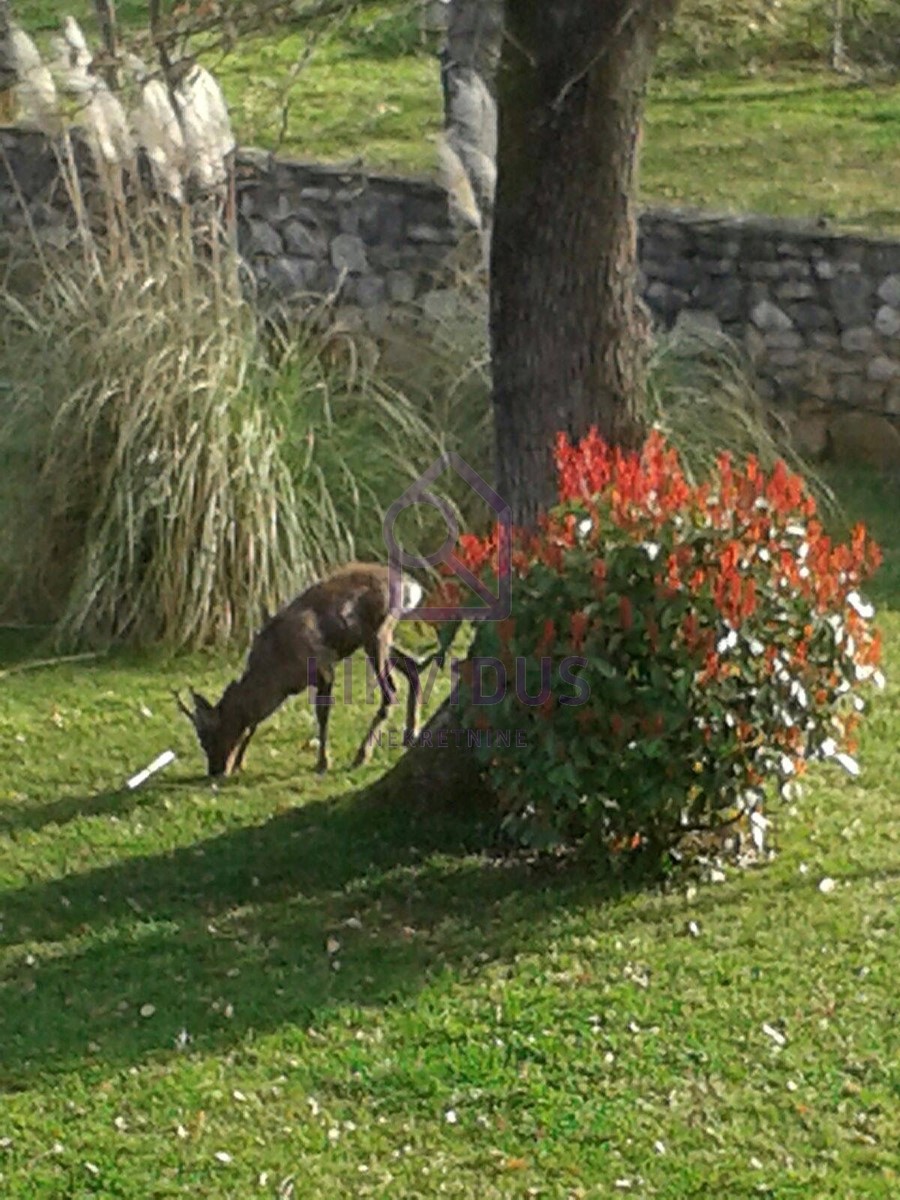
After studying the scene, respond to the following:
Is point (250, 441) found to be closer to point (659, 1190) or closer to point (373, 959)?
point (373, 959)

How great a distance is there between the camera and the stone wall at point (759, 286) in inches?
441

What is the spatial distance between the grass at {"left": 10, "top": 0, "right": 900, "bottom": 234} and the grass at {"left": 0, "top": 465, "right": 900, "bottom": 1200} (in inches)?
294

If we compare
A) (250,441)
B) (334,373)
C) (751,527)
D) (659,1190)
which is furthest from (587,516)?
(334,373)

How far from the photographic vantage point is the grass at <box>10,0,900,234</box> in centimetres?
1484

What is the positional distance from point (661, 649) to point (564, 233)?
1387 mm

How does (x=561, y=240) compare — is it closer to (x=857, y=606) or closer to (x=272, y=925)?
(x=857, y=606)

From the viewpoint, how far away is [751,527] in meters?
5.78

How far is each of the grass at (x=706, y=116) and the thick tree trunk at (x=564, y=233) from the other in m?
6.80

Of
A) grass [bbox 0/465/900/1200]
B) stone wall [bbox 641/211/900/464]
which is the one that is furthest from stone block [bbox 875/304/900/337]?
grass [bbox 0/465/900/1200]

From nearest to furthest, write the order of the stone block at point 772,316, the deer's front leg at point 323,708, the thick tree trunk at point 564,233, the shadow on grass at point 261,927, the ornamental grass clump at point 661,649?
the shadow on grass at point 261,927
the ornamental grass clump at point 661,649
the thick tree trunk at point 564,233
the deer's front leg at point 323,708
the stone block at point 772,316

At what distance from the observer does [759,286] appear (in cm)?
1138

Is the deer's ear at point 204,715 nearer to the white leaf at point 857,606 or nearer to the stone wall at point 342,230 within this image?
the white leaf at point 857,606

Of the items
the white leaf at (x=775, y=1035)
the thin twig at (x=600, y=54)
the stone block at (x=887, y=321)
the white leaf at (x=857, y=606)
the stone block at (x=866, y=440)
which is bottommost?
the white leaf at (x=775, y=1035)

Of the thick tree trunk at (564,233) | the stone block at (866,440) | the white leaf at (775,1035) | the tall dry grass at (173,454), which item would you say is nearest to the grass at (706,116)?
the stone block at (866,440)
